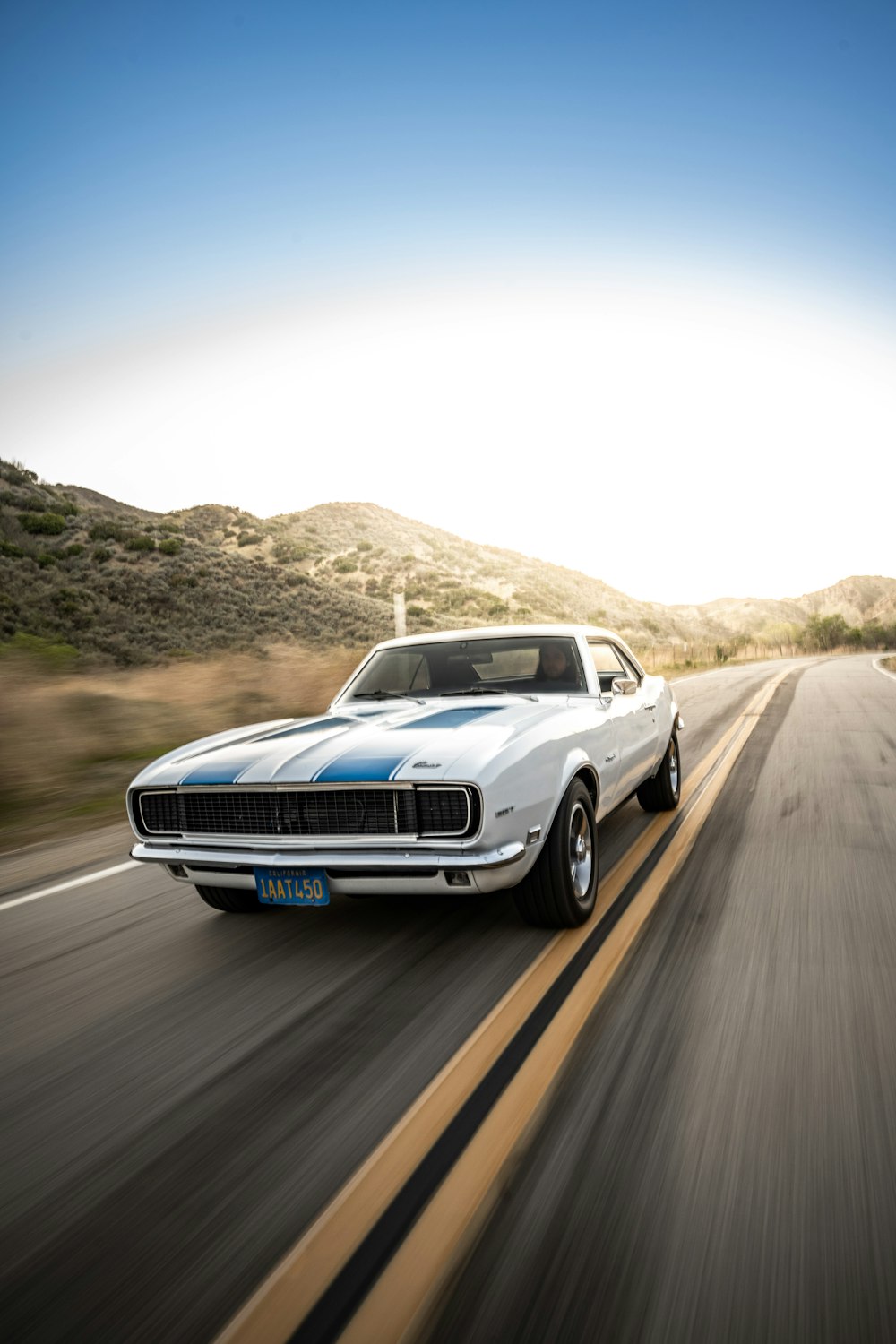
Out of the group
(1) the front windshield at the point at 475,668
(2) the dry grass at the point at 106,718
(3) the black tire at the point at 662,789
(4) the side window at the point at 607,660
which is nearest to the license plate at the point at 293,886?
(1) the front windshield at the point at 475,668

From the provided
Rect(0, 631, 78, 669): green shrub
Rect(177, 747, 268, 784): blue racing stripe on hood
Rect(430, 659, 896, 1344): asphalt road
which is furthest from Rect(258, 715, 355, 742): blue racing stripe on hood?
Rect(0, 631, 78, 669): green shrub

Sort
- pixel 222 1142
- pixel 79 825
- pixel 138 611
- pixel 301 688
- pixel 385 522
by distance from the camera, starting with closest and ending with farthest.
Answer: pixel 222 1142, pixel 79 825, pixel 301 688, pixel 138 611, pixel 385 522

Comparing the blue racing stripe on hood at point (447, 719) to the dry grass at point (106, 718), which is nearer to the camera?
the blue racing stripe on hood at point (447, 719)

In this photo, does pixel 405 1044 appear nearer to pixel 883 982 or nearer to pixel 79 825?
pixel 883 982

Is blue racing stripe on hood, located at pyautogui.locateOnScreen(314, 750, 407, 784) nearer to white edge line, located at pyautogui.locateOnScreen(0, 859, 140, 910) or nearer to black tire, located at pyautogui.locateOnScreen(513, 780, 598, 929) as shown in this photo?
black tire, located at pyautogui.locateOnScreen(513, 780, 598, 929)

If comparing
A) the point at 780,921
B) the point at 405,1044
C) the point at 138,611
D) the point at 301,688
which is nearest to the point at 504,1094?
the point at 405,1044

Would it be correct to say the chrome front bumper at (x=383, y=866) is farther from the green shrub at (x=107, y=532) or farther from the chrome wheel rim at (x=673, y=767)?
the green shrub at (x=107, y=532)

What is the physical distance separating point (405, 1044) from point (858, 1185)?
53.7 inches

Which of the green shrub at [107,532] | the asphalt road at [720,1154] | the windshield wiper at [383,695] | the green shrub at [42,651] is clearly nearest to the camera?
the asphalt road at [720,1154]

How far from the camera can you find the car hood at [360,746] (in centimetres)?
338

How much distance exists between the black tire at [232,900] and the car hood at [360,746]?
0.74 meters

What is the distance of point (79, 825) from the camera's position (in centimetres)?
702

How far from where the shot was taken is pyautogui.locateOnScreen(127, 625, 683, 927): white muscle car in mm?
3287

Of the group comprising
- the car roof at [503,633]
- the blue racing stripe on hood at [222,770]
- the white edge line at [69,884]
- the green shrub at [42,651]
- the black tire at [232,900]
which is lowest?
the white edge line at [69,884]
